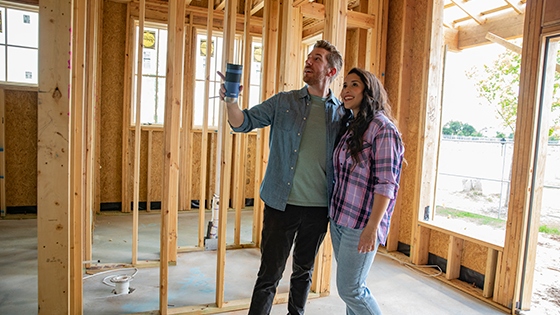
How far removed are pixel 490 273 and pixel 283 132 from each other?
229 centimetres

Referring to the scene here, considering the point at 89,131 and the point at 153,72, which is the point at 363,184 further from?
the point at 153,72

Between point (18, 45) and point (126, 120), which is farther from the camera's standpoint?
point (126, 120)

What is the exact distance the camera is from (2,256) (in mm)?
3133

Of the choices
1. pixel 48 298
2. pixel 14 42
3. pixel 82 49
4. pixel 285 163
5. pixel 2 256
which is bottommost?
pixel 2 256

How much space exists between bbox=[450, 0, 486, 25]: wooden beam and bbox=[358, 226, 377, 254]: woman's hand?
12.6 feet

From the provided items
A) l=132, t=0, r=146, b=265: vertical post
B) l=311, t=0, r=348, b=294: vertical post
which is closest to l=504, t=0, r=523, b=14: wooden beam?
l=311, t=0, r=348, b=294: vertical post

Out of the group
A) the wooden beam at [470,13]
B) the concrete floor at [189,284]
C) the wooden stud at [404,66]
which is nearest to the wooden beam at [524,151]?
the concrete floor at [189,284]

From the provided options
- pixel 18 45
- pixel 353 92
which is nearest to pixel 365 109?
pixel 353 92

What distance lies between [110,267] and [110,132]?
257 centimetres

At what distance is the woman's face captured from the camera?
1.57 meters

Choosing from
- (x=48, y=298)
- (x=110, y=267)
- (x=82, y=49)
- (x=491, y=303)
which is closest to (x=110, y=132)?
(x=110, y=267)

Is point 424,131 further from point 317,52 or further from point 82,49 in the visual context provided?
point 82,49

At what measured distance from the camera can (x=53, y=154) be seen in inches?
60.1

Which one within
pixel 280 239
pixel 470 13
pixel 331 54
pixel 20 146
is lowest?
pixel 280 239
